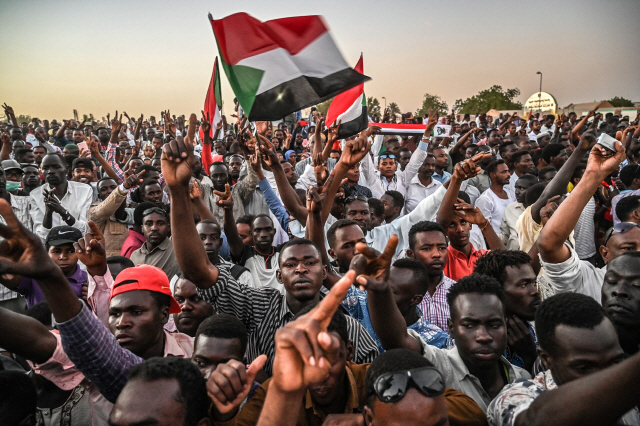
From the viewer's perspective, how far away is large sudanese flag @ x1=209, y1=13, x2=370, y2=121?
4629mm

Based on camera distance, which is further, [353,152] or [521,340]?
[353,152]

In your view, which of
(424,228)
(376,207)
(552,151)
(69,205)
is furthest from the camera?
(552,151)

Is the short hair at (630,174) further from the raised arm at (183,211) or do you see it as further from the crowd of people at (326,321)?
the raised arm at (183,211)

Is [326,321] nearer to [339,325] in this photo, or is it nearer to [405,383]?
[405,383]

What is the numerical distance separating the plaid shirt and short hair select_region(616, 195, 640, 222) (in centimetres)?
411

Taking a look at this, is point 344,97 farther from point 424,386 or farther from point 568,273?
point 424,386

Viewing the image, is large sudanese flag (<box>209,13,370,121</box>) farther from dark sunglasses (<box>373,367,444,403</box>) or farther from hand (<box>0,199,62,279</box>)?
dark sunglasses (<box>373,367,444,403</box>)

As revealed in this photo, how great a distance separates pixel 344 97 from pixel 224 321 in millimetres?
4897

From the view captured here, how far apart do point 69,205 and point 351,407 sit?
5.09 metres

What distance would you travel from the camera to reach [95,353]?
2002 millimetres

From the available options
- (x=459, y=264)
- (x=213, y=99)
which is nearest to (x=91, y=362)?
(x=459, y=264)

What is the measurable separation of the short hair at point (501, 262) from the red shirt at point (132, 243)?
3.53 meters

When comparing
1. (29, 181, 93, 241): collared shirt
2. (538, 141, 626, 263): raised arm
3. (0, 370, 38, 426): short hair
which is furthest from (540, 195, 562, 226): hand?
(29, 181, 93, 241): collared shirt

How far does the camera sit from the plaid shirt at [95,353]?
1945 mm
